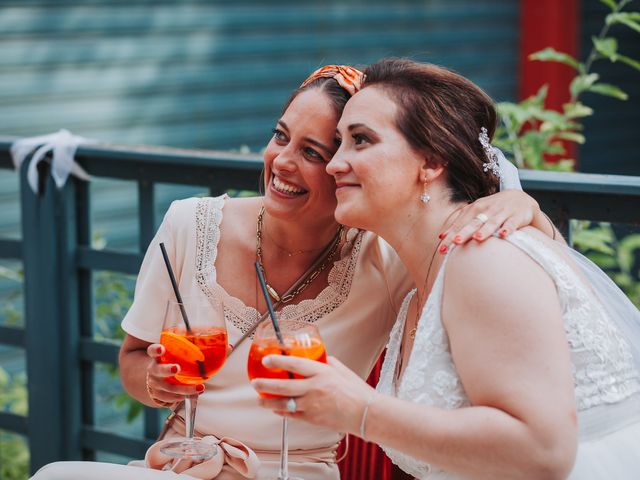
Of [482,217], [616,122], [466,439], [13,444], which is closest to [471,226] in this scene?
[482,217]

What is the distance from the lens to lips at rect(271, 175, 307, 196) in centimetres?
267

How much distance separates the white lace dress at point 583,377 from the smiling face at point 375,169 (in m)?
0.25

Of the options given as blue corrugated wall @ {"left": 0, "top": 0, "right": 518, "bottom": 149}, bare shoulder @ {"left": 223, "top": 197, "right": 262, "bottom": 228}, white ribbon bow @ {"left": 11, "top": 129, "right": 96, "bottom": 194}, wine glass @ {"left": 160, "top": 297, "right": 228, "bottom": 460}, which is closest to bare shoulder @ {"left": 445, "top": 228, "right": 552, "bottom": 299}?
wine glass @ {"left": 160, "top": 297, "right": 228, "bottom": 460}

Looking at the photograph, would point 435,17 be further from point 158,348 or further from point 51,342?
point 158,348

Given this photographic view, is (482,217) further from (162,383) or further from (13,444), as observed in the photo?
(13,444)

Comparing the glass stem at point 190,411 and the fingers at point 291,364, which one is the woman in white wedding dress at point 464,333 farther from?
the glass stem at point 190,411

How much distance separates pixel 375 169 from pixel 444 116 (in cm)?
21

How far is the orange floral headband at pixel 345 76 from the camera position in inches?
104

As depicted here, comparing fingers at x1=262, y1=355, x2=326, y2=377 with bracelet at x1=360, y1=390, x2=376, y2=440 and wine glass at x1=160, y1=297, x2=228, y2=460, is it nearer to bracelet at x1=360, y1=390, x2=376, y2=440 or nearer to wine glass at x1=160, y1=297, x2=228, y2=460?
bracelet at x1=360, y1=390, x2=376, y2=440

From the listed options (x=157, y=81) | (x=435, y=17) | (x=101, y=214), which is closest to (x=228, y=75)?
(x=157, y=81)

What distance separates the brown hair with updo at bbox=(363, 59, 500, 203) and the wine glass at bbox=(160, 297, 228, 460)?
0.59 metres

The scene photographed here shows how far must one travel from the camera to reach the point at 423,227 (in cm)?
241

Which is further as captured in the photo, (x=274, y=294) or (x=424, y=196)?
(x=274, y=294)

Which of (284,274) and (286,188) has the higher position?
(286,188)
